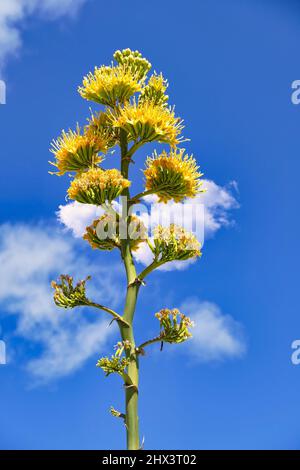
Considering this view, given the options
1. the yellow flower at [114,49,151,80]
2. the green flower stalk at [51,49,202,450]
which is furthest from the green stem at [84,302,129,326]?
the yellow flower at [114,49,151,80]

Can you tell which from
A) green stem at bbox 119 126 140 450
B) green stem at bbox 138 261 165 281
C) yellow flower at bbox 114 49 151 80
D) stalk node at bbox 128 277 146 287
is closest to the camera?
green stem at bbox 119 126 140 450

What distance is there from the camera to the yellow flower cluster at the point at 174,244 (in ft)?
25.1

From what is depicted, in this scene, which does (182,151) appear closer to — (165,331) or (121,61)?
(121,61)

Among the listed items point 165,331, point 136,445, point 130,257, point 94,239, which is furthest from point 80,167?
point 136,445

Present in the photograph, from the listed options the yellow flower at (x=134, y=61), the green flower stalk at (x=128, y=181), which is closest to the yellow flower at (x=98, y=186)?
the green flower stalk at (x=128, y=181)

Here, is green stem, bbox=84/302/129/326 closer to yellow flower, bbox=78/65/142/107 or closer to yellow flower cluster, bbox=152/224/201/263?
yellow flower cluster, bbox=152/224/201/263

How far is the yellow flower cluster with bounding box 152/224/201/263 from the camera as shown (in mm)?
7664

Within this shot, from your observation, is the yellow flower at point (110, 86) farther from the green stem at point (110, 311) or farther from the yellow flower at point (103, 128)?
the green stem at point (110, 311)

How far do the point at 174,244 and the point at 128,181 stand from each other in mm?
1237

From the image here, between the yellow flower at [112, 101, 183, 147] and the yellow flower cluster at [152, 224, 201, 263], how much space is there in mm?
1484

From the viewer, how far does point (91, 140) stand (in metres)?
7.98

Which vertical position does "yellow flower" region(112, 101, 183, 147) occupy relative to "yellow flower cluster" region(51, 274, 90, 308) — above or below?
above

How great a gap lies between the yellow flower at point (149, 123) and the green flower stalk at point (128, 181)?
0.6 inches
